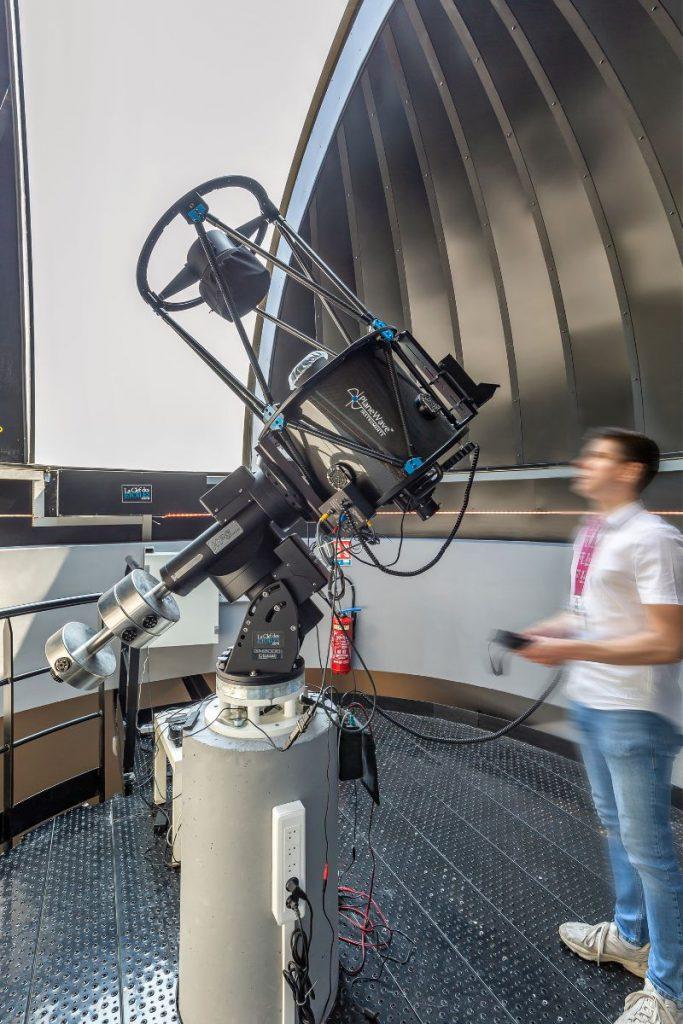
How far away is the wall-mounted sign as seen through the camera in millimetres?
3986

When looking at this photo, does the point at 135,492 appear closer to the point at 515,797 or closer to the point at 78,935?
the point at 78,935

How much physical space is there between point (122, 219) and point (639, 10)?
423cm

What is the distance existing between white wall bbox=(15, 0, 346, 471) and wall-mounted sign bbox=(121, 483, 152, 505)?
20 centimetres

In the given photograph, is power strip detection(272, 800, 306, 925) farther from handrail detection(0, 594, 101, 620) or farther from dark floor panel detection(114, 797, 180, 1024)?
handrail detection(0, 594, 101, 620)

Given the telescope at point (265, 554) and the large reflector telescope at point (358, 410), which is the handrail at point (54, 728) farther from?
the large reflector telescope at point (358, 410)

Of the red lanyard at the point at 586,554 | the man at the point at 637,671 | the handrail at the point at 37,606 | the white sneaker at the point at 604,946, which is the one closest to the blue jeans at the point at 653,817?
the man at the point at 637,671

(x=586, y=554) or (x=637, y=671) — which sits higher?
(x=586, y=554)

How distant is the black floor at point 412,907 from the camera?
1.56 m

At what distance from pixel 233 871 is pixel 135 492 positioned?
3.33 m

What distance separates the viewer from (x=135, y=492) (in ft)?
13.2

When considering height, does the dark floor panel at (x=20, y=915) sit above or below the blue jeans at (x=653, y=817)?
below

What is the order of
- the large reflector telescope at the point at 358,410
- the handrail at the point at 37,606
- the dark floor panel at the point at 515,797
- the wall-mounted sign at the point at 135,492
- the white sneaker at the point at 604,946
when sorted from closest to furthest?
the large reflector telescope at the point at 358,410 < the white sneaker at the point at 604,946 < the handrail at the point at 37,606 < the dark floor panel at the point at 515,797 < the wall-mounted sign at the point at 135,492

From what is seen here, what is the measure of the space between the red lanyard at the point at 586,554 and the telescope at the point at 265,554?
0.59 metres

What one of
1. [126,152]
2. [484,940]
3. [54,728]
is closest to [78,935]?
[54,728]
